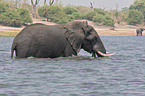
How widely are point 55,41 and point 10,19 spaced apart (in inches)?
2135

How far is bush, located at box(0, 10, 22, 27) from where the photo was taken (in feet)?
225

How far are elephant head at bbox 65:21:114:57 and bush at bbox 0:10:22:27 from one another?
51.6m

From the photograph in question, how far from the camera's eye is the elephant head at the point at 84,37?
706 inches

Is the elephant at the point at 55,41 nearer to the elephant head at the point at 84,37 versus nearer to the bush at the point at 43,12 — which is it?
the elephant head at the point at 84,37

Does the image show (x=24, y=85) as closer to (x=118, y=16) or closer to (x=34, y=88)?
(x=34, y=88)

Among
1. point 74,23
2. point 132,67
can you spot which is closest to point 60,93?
point 132,67

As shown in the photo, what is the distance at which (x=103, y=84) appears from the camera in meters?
11.1

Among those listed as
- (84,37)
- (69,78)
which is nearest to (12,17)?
(84,37)

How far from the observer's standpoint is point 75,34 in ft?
59.2

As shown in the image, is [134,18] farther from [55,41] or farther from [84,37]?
[55,41]

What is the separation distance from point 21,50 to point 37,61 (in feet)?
3.95

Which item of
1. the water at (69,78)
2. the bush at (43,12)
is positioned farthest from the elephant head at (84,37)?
the bush at (43,12)

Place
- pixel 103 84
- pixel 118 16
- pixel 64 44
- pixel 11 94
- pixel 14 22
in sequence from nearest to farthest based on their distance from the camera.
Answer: pixel 11 94 → pixel 103 84 → pixel 64 44 → pixel 14 22 → pixel 118 16

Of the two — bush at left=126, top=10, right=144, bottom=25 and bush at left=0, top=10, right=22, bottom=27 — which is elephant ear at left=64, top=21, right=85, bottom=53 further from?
bush at left=126, top=10, right=144, bottom=25
